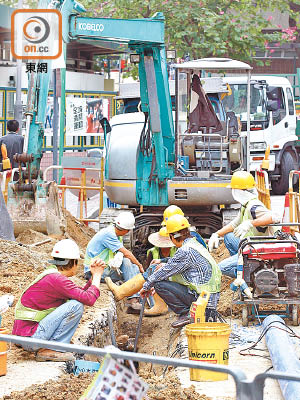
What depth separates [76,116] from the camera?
2131 cm

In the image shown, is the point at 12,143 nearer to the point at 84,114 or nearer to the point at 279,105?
the point at 84,114

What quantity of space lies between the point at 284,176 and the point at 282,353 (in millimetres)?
15305

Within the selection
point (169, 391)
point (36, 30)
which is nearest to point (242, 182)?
point (169, 391)

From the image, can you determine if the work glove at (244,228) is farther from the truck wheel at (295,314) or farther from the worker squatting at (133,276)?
the truck wheel at (295,314)

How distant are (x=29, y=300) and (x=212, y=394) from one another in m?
1.80

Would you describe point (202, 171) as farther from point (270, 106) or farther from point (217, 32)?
point (217, 32)

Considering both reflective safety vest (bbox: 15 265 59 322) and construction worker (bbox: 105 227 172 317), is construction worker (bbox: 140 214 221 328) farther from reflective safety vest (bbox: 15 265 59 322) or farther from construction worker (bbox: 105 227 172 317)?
reflective safety vest (bbox: 15 265 59 322)

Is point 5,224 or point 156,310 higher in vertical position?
point 5,224

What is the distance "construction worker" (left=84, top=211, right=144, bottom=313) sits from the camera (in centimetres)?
995

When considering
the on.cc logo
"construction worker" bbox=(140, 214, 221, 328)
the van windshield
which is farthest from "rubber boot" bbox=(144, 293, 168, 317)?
the van windshield

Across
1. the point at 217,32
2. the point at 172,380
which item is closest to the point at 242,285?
the point at 172,380

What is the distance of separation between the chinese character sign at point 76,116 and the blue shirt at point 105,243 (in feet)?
35.6

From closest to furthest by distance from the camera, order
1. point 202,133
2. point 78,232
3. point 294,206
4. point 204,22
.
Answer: point 294,206 < point 202,133 < point 78,232 < point 204,22

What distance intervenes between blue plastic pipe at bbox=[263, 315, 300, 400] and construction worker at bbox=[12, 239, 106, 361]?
156 centimetres
